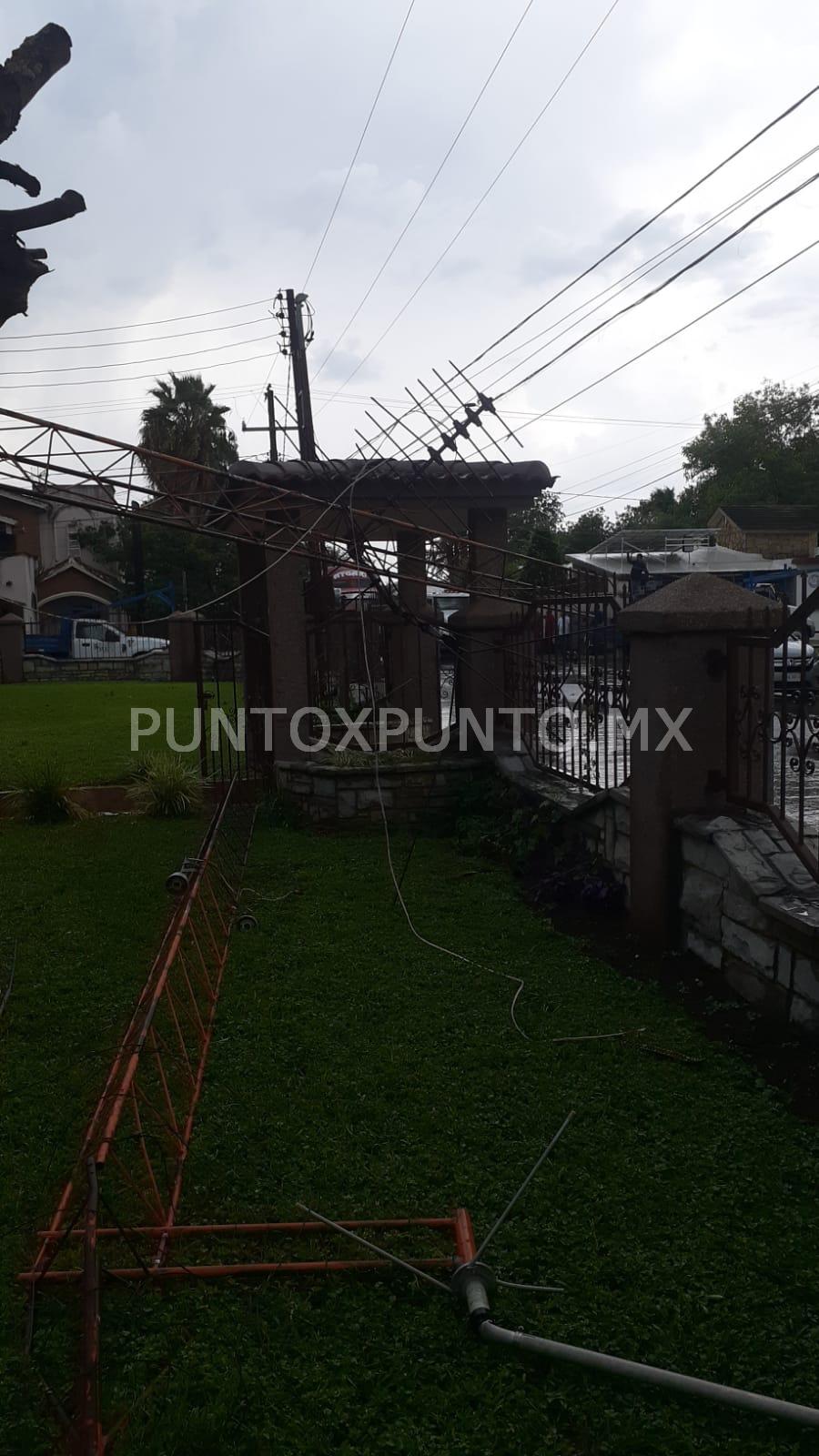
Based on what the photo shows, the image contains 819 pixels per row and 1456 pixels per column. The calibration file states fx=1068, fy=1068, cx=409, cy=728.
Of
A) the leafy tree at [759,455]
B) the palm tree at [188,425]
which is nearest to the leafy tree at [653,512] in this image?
the leafy tree at [759,455]

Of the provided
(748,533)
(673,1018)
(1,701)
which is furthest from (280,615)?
(748,533)

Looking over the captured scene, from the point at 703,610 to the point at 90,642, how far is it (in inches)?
1208

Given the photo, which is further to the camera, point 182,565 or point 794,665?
point 182,565

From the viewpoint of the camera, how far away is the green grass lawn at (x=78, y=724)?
13320mm

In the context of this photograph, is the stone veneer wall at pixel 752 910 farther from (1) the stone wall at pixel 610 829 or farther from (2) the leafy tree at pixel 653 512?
(2) the leafy tree at pixel 653 512

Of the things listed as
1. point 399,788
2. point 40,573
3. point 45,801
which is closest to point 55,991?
point 399,788

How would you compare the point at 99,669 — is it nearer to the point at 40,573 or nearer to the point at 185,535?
the point at 185,535

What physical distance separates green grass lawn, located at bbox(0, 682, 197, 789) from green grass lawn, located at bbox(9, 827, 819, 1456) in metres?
7.20

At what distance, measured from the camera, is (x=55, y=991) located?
5543mm

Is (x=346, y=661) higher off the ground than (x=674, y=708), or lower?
higher

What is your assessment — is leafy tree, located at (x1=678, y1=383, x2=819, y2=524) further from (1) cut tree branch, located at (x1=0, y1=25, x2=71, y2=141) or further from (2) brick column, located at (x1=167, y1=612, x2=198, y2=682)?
(1) cut tree branch, located at (x1=0, y1=25, x2=71, y2=141)

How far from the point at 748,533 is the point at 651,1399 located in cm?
4896

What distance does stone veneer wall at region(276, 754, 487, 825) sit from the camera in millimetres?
9703

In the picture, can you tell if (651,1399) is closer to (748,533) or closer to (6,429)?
(6,429)
